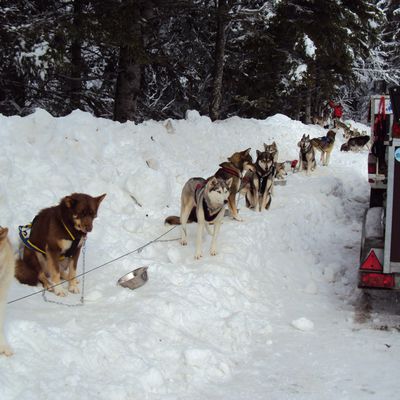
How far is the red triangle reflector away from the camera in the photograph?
5.70 m

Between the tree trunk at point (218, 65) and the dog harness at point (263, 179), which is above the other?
the tree trunk at point (218, 65)

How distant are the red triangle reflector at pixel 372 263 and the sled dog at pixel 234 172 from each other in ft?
11.2

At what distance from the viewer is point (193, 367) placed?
4395mm

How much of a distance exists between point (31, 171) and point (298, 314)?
15.2 feet

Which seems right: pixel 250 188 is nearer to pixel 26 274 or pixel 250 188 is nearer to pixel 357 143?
pixel 26 274

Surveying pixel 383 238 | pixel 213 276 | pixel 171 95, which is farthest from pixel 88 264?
pixel 171 95

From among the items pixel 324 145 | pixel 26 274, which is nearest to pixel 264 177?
pixel 26 274

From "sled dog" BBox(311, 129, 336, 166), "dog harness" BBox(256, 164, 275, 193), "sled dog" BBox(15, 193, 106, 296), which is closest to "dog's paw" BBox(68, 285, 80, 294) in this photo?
"sled dog" BBox(15, 193, 106, 296)

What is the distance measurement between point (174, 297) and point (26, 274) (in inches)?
68.2

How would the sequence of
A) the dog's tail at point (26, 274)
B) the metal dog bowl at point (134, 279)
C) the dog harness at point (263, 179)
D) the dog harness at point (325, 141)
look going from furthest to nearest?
the dog harness at point (325, 141) → the dog harness at point (263, 179) → the metal dog bowl at point (134, 279) → the dog's tail at point (26, 274)

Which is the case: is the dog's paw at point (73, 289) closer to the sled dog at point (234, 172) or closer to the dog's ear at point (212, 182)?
the dog's ear at point (212, 182)

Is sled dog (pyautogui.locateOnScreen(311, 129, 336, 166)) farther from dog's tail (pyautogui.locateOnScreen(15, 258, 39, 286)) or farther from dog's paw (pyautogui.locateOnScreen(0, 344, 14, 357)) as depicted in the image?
dog's paw (pyautogui.locateOnScreen(0, 344, 14, 357))

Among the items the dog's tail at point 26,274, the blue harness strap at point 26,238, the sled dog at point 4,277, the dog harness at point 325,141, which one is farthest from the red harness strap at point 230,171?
the dog harness at point 325,141

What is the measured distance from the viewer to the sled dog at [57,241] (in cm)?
533
